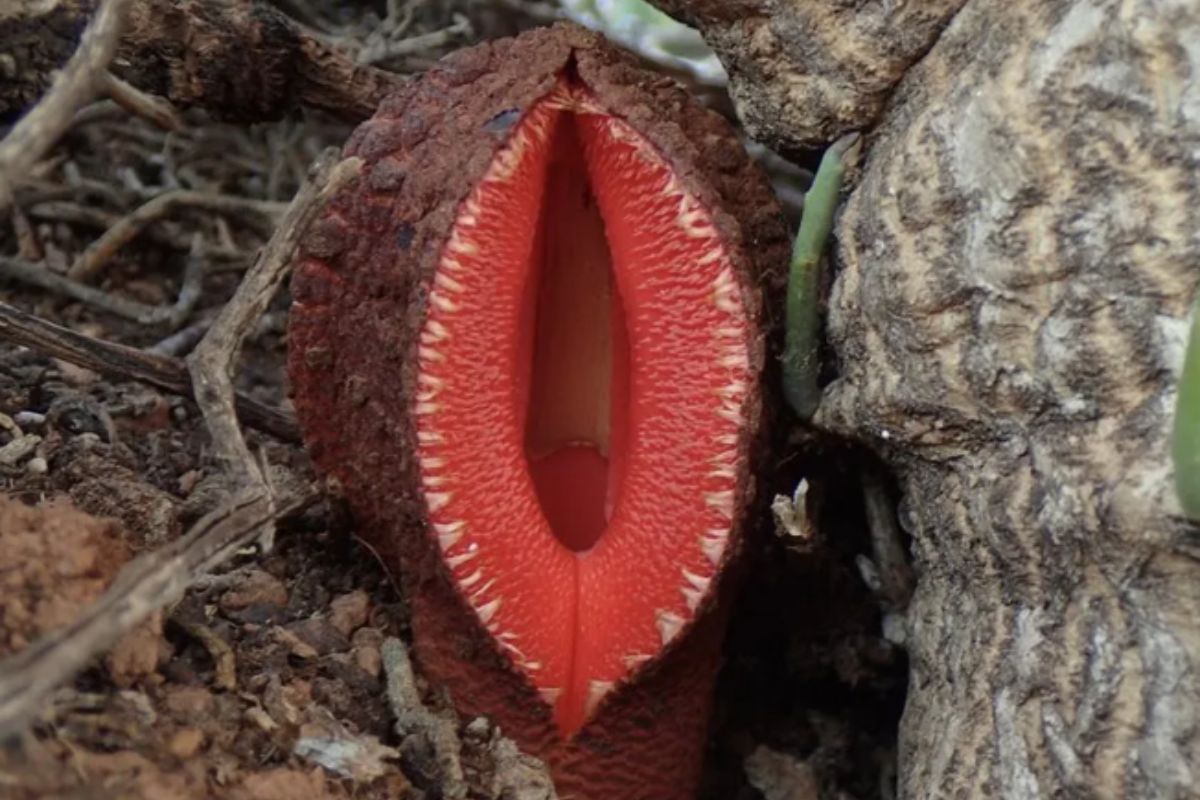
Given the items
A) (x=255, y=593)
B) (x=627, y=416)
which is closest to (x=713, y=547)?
(x=627, y=416)

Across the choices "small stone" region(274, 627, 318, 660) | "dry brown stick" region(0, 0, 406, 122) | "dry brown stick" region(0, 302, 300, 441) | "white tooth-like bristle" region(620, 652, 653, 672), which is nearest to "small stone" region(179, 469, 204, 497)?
"dry brown stick" region(0, 302, 300, 441)

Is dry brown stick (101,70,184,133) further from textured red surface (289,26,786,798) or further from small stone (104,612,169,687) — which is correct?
small stone (104,612,169,687)

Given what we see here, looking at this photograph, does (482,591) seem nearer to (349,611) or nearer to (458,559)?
(458,559)

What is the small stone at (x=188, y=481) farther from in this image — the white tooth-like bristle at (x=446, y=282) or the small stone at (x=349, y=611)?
the white tooth-like bristle at (x=446, y=282)

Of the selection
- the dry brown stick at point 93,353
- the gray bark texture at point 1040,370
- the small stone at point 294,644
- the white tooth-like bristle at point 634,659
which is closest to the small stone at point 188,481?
the dry brown stick at point 93,353

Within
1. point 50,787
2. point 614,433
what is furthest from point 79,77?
point 614,433

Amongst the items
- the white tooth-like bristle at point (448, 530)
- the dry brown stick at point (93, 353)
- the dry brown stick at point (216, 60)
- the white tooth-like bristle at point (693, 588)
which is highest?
the dry brown stick at point (216, 60)
